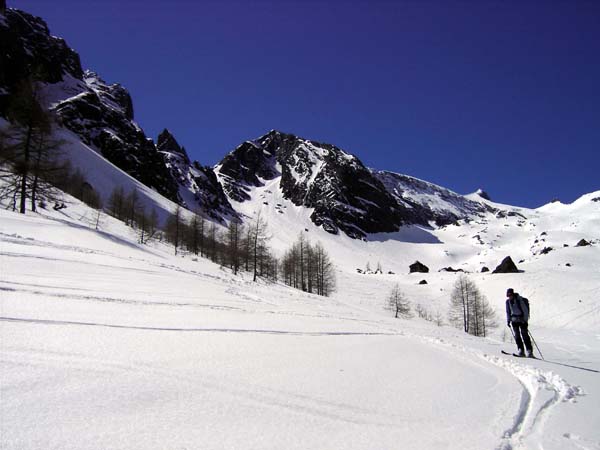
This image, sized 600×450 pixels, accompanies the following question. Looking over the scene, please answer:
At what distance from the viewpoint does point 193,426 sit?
2807 mm

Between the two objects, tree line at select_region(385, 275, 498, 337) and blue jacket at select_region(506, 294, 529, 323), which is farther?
tree line at select_region(385, 275, 498, 337)

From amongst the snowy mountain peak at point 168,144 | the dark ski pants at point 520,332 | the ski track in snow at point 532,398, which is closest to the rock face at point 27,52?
the snowy mountain peak at point 168,144

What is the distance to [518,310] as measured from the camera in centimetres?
1059

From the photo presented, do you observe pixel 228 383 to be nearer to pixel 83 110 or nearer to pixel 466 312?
pixel 466 312

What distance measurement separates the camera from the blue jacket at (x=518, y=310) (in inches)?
412

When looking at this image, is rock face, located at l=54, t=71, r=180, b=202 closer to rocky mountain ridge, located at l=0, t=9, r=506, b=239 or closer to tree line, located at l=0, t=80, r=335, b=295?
rocky mountain ridge, located at l=0, t=9, r=506, b=239

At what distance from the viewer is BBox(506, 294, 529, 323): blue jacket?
10.5m

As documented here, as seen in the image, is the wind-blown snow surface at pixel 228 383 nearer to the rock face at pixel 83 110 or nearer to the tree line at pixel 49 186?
the tree line at pixel 49 186

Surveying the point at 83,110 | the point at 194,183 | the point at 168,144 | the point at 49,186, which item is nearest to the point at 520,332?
the point at 49,186

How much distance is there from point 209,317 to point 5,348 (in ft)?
13.0

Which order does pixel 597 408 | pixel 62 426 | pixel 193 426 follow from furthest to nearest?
1. pixel 597 408
2. pixel 193 426
3. pixel 62 426

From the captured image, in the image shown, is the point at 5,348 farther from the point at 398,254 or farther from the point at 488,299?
the point at 398,254

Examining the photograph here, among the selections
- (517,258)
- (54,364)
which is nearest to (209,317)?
(54,364)

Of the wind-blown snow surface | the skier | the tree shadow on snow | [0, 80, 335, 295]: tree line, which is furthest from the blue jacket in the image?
the tree shadow on snow
